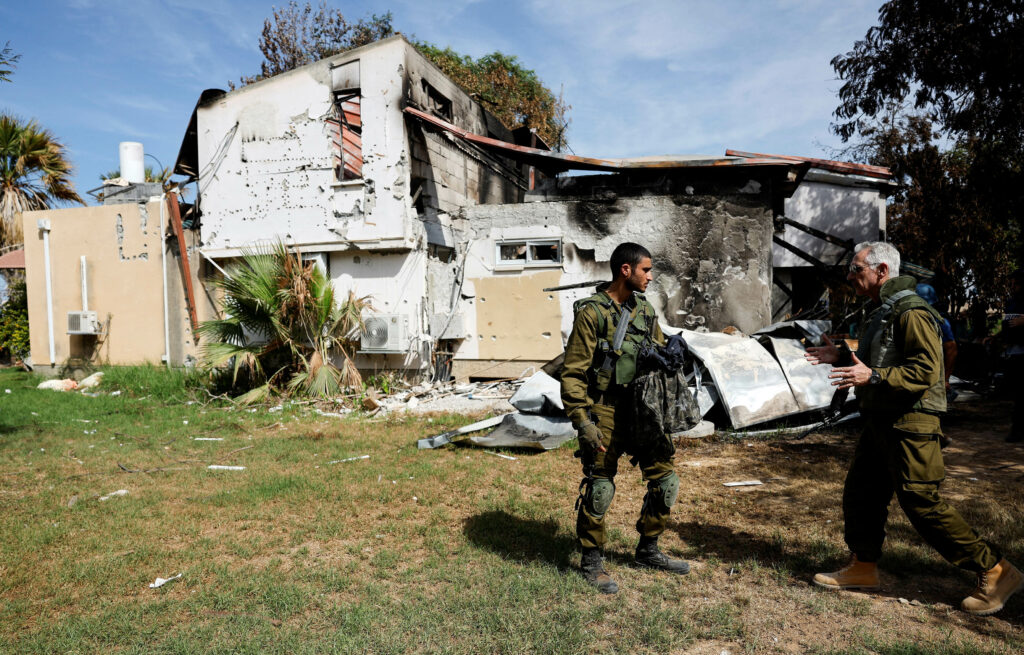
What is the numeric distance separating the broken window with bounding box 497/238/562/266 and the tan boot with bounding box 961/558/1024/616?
778cm

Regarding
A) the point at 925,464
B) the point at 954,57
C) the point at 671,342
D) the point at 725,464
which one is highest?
the point at 954,57

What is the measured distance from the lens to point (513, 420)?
697 cm

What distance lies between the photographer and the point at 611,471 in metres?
3.46

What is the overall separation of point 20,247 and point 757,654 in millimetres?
19915

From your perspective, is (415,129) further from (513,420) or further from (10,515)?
(10,515)

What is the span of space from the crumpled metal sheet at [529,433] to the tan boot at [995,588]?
13.3ft

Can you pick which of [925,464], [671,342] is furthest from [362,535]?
[925,464]

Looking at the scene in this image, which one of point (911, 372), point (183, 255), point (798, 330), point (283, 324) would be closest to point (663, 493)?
point (911, 372)

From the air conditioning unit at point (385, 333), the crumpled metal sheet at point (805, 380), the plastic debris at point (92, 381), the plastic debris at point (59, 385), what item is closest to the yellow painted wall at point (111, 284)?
the plastic debris at point (92, 381)

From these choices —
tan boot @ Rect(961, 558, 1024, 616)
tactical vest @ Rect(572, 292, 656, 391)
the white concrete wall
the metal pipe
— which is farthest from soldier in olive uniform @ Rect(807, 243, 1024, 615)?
the metal pipe

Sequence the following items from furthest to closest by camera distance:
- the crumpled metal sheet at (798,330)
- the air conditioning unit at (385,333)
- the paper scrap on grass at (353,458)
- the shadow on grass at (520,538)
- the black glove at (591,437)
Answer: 1. the air conditioning unit at (385,333)
2. the crumpled metal sheet at (798,330)
3. the paper scrap on grass at (353,458)
4. the shadow on grass at (520,538)
5. the black glove at (591,437)

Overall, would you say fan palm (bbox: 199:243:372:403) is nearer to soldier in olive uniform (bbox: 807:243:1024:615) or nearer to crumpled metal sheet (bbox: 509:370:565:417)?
crumpled metal sheet (bbox: 509:370:565:417)

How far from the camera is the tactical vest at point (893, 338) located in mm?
2984

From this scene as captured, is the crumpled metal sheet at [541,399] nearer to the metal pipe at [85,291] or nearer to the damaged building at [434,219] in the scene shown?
the damaged building at [434,219]
